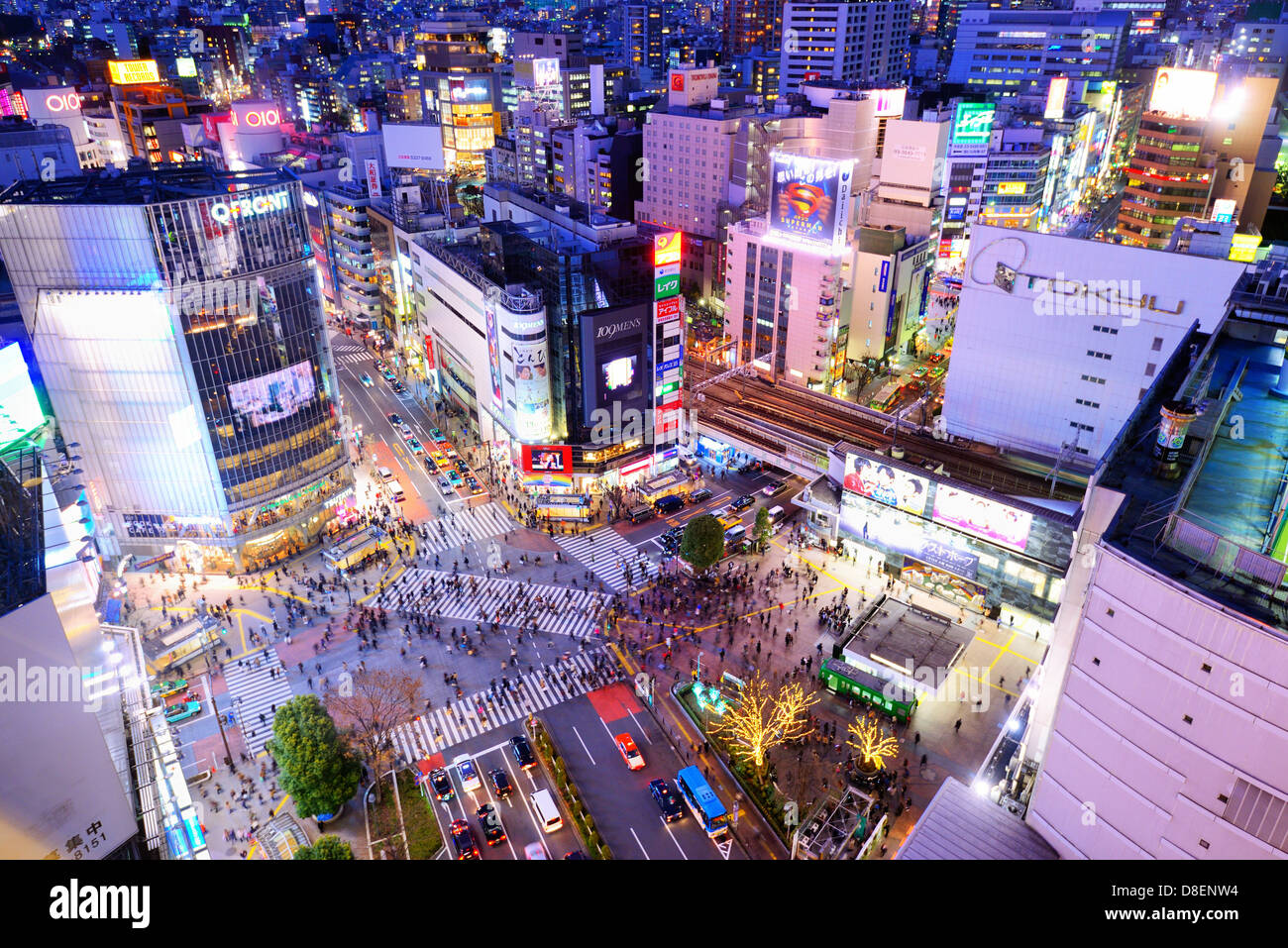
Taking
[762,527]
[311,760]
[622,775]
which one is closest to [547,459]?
[762,527]

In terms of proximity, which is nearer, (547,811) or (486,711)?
(547,811)

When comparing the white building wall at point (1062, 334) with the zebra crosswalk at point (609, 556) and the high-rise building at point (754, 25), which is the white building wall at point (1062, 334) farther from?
the high-rise building at point (754, 25)

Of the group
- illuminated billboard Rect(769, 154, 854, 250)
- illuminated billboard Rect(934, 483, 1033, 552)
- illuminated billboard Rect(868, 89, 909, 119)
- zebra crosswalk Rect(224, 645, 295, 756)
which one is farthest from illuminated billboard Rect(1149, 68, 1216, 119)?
zebra crosswalk Rect(224, 645, 295, 756)

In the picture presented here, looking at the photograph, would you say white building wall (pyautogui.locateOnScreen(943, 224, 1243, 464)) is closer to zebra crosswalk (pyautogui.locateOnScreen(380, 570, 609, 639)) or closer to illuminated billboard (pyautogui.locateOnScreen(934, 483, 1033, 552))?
illuminated billboard (pyautogui.locateOnScreen(934, 483, 1033, 552))

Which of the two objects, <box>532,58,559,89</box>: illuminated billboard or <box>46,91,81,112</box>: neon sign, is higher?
<box>532,58,559,89</box>: illuminated billboard

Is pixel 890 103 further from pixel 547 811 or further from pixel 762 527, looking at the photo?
pixel 547 811

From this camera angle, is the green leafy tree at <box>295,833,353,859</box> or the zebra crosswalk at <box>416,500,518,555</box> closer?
the green leafy tree at <box>295,833,353,859</box>
